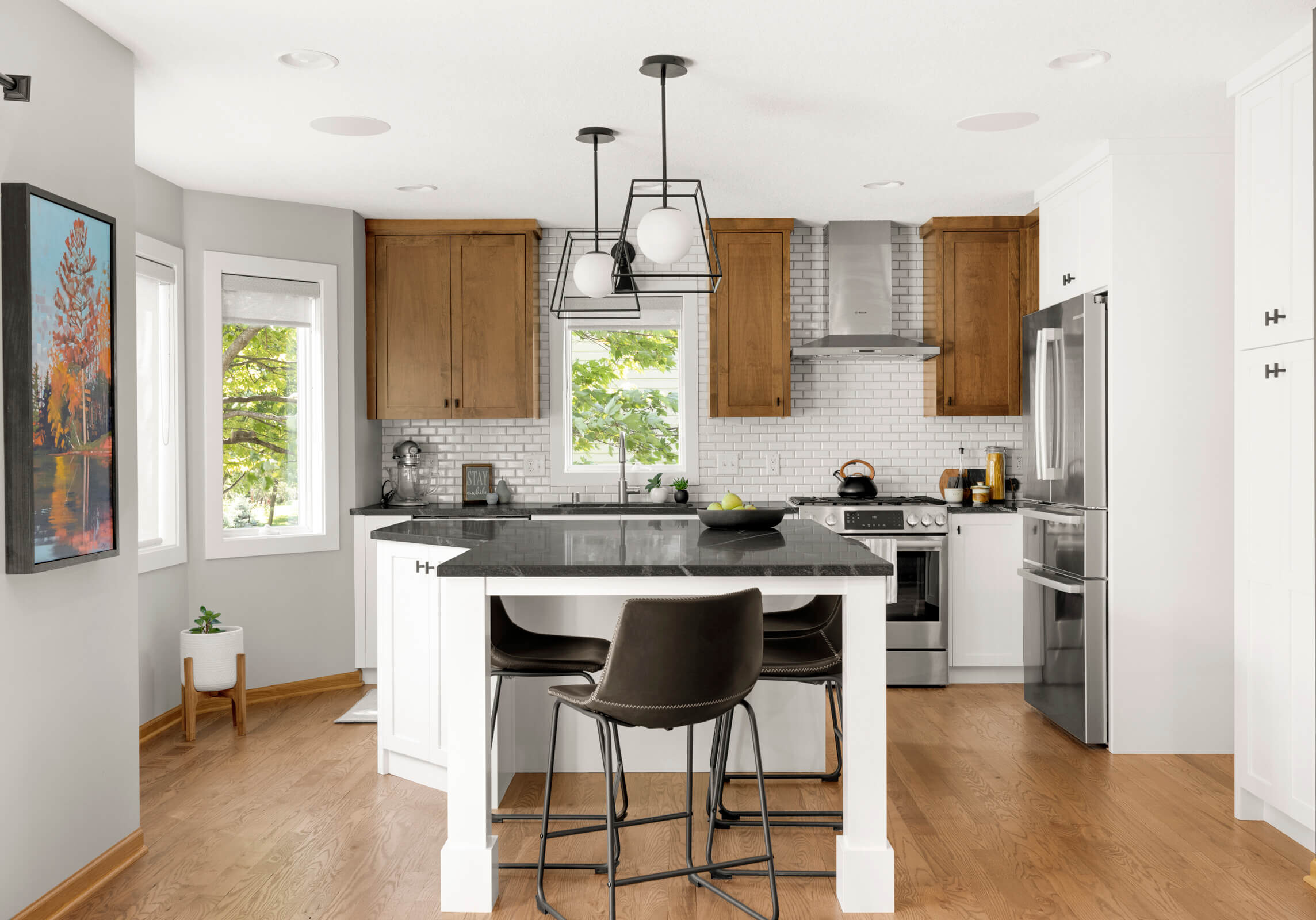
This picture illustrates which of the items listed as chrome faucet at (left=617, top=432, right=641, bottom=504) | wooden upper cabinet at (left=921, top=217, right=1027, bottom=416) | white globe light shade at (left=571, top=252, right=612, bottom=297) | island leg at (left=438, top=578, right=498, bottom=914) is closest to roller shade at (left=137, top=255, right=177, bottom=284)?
white globe light shade at (left=571, top=252, right=612, bottom=297)

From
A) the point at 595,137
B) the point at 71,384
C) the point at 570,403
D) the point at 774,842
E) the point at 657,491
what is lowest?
the point at 774,842

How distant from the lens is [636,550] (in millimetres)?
2961

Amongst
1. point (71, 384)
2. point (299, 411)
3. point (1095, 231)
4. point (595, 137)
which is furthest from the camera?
point (299, 411)

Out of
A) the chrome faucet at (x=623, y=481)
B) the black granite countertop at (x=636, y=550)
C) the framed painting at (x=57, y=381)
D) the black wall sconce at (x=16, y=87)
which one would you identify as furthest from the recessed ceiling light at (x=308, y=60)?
the chrome faucet at (x=623, y=481)

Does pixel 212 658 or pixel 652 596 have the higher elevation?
pixel 652 596

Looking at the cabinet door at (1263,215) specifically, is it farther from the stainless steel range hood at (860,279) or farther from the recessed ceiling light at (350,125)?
the recessed ceiling light at (350,125)

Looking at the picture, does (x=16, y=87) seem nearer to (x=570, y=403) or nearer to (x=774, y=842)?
(x=774, y=842)

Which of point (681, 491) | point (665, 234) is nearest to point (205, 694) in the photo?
point (681, 491)

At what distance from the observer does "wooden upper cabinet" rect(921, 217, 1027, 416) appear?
559 centimetres

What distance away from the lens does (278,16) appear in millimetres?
2910

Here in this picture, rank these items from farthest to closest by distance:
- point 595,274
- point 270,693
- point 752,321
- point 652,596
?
point 752,321 → point 270,693 → point 595,274 → point 652,596

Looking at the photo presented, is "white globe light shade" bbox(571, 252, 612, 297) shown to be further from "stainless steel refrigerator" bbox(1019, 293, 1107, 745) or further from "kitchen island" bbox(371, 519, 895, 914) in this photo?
"stainless steel refrigerator" bbox(1019, 293, 1107, 745)

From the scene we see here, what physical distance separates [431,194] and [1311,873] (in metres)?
4.61

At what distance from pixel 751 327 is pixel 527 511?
1.69 meters
